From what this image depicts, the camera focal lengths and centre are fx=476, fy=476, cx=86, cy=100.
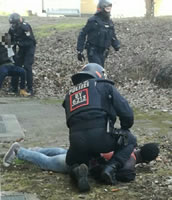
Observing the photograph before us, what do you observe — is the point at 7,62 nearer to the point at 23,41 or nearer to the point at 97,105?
the point at 23,41

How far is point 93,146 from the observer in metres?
4.96

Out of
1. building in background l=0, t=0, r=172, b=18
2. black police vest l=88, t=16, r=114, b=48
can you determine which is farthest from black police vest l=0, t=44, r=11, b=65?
building in background l=0, t=0, r=172, b=18

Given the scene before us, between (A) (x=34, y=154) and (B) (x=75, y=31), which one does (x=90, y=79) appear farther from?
(B) (x=75, y=31)

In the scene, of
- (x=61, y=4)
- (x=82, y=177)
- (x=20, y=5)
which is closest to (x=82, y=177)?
(x=82, y=177)

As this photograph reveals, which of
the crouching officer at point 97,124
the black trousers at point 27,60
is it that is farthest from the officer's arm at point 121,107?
the black trousers at point 27,60

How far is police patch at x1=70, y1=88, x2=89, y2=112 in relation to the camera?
5.00 meters

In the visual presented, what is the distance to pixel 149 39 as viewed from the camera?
53.0ft

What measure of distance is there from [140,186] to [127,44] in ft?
38.0

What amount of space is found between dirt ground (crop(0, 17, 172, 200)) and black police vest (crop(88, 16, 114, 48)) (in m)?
1.54

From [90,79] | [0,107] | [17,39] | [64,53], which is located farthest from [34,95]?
[90,79]

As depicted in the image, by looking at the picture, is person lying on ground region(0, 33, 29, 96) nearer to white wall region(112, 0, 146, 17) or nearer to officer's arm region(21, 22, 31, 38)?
officer's arm region(21, 22, 31, 38)

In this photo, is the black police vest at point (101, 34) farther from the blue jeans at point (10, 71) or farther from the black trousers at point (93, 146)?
the black trousers at point (93, 146)

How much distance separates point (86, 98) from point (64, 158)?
0.81 metres

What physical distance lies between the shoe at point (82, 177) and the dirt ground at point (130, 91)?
0.09 metres
